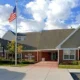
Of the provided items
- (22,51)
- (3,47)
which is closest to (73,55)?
(22,51)

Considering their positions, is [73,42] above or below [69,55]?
above

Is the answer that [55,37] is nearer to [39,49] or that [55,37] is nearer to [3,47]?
[39,49]

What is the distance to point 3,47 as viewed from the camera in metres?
48.3

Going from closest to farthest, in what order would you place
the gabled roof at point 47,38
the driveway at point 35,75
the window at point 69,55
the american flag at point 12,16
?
the driveway at point 35,75, the american flag at point 12,16, the window at point 69,55, the gabled roof at point 47,38

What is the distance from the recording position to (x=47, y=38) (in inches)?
1925

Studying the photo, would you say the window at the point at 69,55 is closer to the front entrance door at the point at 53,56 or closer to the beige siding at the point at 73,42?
the beige siding at the point at 73,42

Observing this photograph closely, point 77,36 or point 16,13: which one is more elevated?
point 16,13

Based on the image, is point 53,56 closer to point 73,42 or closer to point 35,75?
point 73,42

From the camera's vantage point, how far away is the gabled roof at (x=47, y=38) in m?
46.9

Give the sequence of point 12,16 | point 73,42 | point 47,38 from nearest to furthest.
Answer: point 12,16, point 73,42, point 47,38

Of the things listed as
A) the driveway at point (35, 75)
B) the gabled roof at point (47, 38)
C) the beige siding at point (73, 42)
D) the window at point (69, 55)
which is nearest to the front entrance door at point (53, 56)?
the gabled roof at point (47, 38)

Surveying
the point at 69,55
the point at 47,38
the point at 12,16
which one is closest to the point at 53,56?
the point at 47,38

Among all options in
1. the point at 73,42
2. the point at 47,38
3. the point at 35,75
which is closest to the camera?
the point at 35,75

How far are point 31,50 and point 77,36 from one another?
12602 mm
